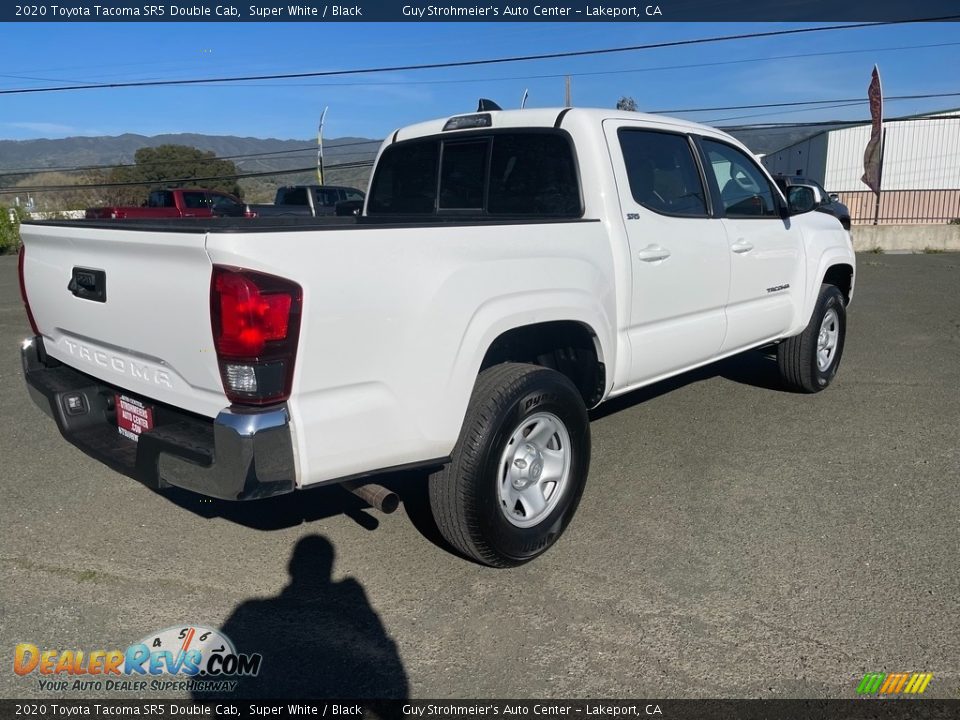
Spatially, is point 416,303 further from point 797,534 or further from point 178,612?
point 797,534

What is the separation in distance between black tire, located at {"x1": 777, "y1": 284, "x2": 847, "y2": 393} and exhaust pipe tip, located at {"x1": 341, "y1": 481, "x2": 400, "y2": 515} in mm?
3976

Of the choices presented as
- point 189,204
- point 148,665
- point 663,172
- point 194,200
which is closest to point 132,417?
point 148,665

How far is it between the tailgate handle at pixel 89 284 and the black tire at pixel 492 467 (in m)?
1.48

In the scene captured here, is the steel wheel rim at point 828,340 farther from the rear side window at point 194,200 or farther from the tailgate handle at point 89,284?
the rear side window at point 194,200

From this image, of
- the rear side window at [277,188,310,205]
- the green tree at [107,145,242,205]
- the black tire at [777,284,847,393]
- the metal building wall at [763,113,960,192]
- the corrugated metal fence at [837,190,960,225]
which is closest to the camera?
the black tire at [777,284,847,393]

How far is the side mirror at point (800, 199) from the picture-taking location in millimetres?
5395

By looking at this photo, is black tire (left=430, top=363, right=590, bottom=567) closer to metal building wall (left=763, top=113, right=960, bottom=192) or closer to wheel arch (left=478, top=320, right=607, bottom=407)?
wheel arch (left=478, top=320, right=607, bottom=407)

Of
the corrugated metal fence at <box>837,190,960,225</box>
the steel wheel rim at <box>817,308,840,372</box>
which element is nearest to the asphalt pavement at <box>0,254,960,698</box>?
the steel wheel rim at <box>817,308,840,372</box>

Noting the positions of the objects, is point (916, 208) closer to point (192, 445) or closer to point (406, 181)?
point (406, 181)

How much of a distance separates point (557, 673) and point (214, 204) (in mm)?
21846

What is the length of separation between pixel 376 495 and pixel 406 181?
2.48m

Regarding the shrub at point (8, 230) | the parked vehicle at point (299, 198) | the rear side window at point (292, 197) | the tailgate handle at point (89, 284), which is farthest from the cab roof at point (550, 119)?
the shrub at point (8, 230)

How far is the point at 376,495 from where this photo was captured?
9.11ft

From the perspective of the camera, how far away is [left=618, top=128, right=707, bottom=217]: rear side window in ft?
13.0
